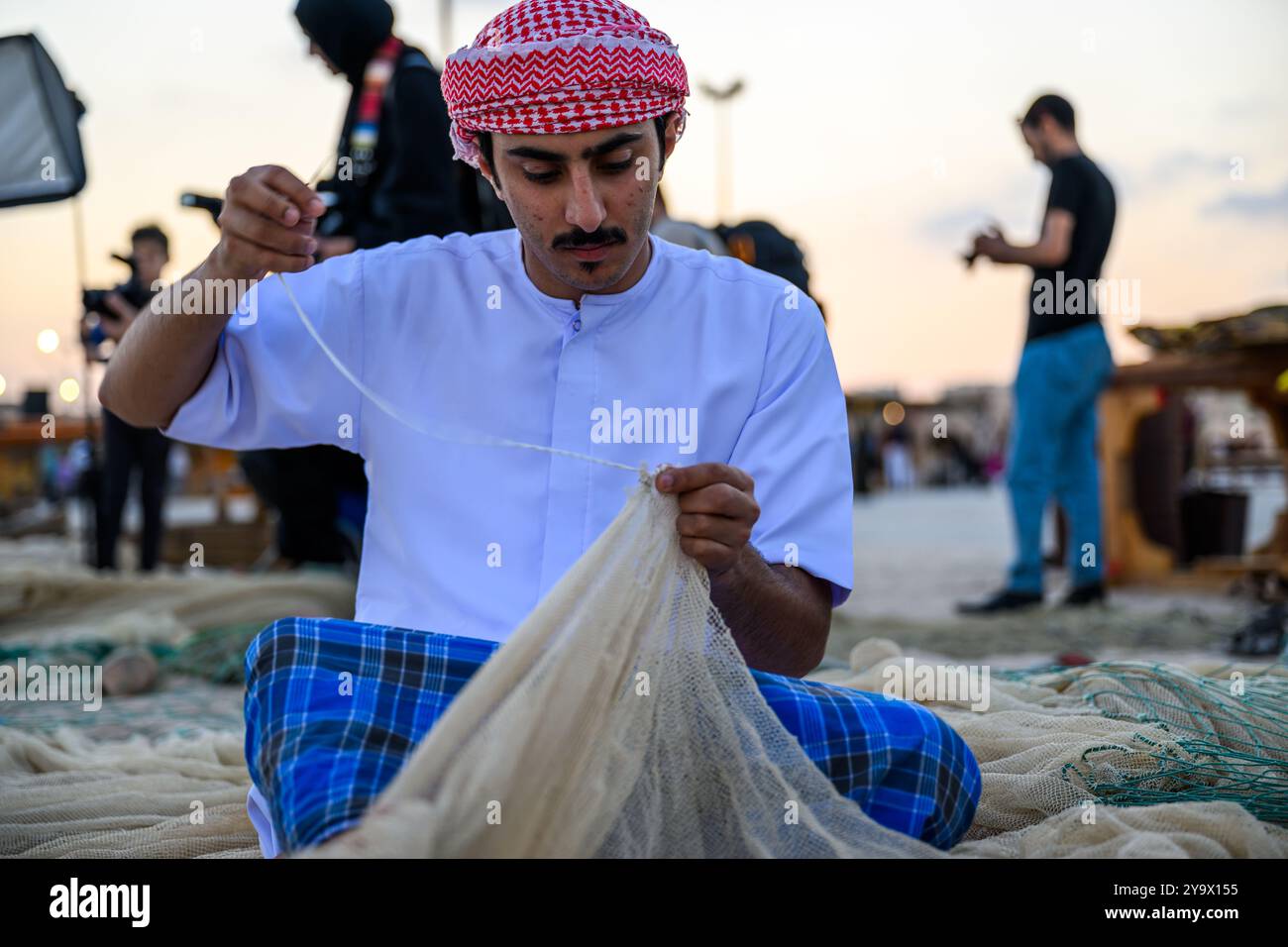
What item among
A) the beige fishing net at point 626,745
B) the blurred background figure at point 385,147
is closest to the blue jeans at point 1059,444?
the blurred background figure at point 385,147

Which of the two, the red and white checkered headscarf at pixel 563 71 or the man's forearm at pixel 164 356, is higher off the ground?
the red and white checkered headscarf at pixel 563 71

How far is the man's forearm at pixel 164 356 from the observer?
2.20m

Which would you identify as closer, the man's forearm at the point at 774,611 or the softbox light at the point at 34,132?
the man's forearm at the point at 774,611

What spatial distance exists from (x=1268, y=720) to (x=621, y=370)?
153 cm

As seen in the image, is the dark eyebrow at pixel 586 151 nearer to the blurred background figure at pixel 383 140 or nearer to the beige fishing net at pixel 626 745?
the beige fishing net at pixel 626 745

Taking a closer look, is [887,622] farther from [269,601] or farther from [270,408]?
[270,408]

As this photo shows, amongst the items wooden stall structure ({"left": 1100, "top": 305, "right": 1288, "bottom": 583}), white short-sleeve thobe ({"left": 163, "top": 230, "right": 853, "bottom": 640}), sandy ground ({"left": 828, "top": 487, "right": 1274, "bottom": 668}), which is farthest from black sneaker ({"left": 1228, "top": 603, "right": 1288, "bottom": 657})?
white short-sleeve thobe ({"left": 163, "top": 230, "right": 853, "bottom": 640})

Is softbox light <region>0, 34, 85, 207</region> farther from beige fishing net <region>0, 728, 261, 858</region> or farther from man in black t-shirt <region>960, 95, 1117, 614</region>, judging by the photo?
man in black t-shirt <region>960, 95, 1117, 614</region>

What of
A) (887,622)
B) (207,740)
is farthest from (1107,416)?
(207,740)

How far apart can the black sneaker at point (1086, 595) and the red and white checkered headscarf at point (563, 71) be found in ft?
15.8

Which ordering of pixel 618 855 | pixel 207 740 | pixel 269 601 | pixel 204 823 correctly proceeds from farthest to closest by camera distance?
pixel 269 601, pixel 207 740, pixel 204 823, pixel 618 855

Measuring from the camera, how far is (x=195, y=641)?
18.5 ft

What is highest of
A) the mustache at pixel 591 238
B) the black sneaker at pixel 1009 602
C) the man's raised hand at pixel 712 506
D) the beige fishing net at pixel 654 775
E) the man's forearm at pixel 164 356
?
the mustache at pixel 591 238

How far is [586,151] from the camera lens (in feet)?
7.36
